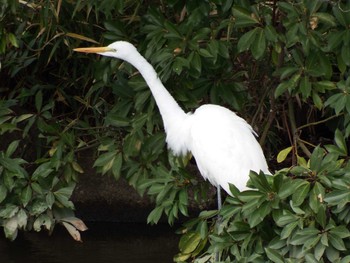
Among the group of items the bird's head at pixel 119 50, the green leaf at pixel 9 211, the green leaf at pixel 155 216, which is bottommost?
the green leaf at pixel 9 211

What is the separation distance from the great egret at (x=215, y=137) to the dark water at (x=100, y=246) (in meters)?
1.21

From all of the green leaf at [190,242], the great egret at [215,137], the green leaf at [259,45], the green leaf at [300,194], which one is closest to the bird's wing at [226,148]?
the great egret at [215,137]

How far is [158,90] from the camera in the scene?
412cm

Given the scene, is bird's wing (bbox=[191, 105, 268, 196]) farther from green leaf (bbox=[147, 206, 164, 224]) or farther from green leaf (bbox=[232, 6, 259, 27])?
green leaf (bbox=[232, 6, 259, 27])

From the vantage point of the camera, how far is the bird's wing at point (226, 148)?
4043 mm

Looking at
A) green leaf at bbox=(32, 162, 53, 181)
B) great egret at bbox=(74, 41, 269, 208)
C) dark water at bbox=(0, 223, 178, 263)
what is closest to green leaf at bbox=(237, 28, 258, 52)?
great egret at bbox=(74, 41, 269, 208)

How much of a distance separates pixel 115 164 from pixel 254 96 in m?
0.90

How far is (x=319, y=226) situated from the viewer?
3.27 meters

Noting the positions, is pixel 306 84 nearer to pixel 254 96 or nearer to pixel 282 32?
pixel 282 32

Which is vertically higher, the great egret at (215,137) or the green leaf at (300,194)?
the green leaf at (300,194)

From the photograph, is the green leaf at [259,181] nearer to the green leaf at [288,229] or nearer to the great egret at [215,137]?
the green leaf at [288,229]

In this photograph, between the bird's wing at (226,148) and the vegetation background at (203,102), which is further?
the bird's wing at (226,148)

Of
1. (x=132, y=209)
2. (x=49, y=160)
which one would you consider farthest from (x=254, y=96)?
(x=132, y=209)

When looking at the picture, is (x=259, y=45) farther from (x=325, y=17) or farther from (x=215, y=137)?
(x=215, y=137)
